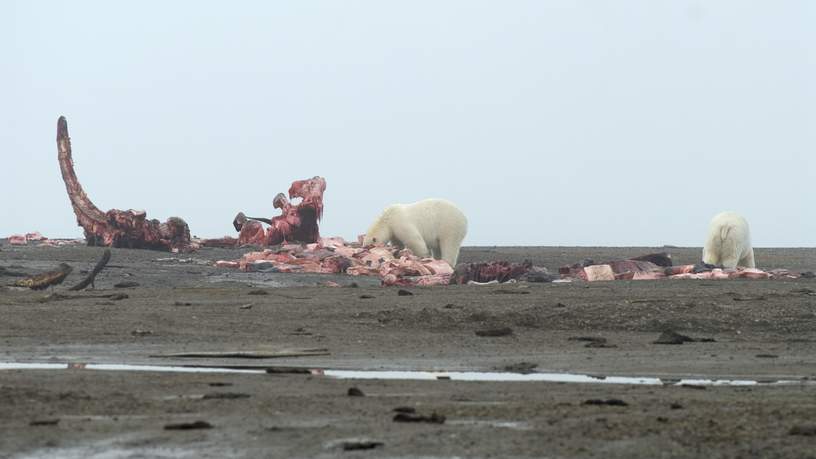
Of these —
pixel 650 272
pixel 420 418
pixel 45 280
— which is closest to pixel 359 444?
pixel 420 418

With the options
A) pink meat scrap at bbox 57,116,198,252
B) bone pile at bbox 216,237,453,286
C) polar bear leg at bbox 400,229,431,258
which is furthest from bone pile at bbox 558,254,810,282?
pink meat scrap at bbox 57,116,198,252

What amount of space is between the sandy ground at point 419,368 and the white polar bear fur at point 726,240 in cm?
568

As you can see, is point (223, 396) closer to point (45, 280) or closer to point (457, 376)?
point (457, 376)

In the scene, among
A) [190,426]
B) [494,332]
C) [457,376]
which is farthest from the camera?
[494,332]

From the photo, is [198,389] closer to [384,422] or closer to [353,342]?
[384,422]

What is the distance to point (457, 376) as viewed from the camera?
40.3ft

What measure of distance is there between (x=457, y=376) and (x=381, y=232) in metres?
22.8

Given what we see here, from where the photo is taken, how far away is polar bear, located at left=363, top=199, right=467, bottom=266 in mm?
34719

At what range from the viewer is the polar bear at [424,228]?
114ft

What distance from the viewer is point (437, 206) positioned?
35719 mm

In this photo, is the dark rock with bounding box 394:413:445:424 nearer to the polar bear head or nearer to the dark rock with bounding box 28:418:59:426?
the dark rock with bounding box 28:418:59:426

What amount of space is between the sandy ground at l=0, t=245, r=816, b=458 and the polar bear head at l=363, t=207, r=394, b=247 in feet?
27.1

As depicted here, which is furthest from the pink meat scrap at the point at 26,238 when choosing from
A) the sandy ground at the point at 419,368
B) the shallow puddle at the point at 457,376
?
the shallow puddle at the point at 457,376

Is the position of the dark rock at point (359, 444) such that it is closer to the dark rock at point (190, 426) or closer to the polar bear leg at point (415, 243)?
the dark rock at point (190, 426)
